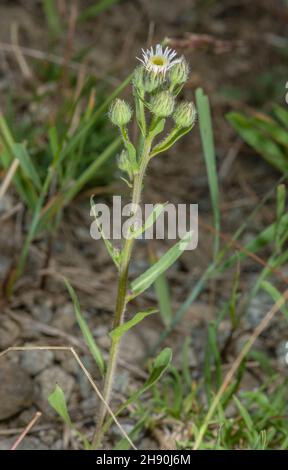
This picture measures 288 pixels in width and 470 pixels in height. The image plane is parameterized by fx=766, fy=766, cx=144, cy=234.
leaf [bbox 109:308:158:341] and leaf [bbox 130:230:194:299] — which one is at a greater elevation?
leaf [bbox 130:230:194:299]

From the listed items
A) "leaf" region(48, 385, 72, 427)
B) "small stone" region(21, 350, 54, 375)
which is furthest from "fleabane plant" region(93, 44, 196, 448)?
"small stone" region(21, 350, 54, 375)

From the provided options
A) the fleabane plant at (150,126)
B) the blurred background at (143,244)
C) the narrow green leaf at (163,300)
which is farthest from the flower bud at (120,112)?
the narrow green leaf at (163,300)

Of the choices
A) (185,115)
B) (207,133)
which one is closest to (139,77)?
(185,115)

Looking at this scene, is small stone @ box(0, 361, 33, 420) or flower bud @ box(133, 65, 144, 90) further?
small stone @ box(0, 361, 33, 420)

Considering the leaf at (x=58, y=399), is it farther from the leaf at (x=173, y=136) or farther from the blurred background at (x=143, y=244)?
the leaf at (x=173, y=136)

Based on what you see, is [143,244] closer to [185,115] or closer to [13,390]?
[13,390]


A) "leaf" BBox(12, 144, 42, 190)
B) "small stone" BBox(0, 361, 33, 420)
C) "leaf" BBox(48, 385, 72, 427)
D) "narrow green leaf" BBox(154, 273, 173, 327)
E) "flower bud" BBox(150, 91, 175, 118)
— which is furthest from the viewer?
"narrow green leaf" BBox(154, 273, 173, 327)

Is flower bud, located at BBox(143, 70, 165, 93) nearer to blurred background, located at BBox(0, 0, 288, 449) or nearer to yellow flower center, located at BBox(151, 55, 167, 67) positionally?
yellow flower center, located at BBox(151, 55, 167, 67)
